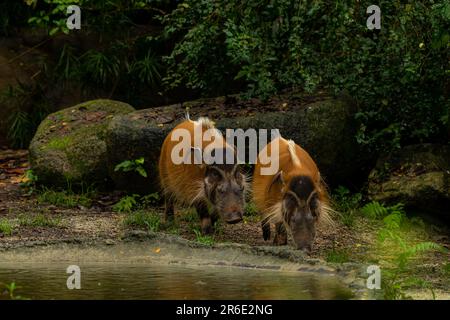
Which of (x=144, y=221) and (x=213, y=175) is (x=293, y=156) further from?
(x=144, y=221)

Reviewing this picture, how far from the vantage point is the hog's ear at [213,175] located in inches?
369

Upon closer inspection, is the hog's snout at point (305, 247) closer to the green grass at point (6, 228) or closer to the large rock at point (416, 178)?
the large rock at point (416, 178)

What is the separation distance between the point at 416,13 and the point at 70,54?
6490mm

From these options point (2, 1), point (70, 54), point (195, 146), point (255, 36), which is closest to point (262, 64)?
point (255, 36)

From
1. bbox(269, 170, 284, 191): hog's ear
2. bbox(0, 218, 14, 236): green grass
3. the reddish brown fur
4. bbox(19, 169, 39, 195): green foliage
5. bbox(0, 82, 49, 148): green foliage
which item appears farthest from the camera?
bbox(0, 82, 49, 148): green foliage

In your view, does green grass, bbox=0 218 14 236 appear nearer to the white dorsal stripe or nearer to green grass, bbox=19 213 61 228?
green grass, bbox=19 213 61 228

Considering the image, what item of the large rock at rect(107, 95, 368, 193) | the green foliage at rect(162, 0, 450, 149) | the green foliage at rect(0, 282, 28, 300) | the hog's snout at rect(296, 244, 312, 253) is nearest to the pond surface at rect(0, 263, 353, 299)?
the green foliage at rect(0, 282, 28, 300)

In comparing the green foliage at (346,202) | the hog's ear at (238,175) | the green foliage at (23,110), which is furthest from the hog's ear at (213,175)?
Answer: the green foliage at (23,110)

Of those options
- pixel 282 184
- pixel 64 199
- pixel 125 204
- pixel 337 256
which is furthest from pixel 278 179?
pixel 64 199

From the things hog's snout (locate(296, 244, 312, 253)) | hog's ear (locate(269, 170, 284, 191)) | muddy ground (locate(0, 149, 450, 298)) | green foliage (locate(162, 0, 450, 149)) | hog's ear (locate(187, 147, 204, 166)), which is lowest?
muddy ground (locate(0, 149, 450, 298))

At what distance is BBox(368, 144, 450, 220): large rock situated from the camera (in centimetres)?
1062

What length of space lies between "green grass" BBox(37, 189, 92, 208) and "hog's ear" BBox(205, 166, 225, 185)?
8.21ft

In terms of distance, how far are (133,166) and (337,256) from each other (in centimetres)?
336
